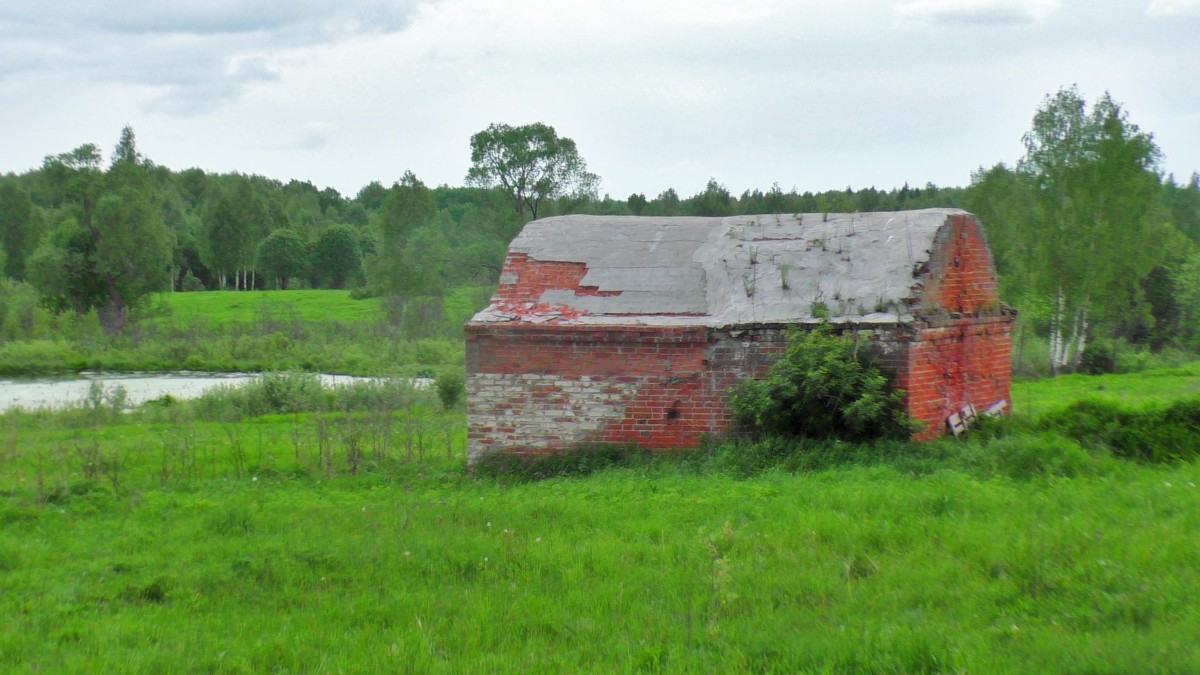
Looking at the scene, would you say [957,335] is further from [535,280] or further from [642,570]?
[642,570]

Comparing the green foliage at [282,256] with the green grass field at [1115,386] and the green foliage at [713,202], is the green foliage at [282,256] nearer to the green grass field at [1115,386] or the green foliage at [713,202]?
the green foliage at [713,202]

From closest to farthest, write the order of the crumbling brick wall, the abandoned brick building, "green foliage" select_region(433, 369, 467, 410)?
1. the abandoned brick building
2. the crumbling brick wall
3. "green foliage" select_region(433, 369, 467, 410)

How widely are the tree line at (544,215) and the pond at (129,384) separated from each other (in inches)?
300

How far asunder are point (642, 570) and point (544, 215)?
1551 inches

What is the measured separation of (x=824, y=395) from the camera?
1027 centimetres

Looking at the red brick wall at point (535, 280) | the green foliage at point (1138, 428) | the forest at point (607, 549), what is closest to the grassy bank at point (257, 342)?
the forest at point (607, 549)

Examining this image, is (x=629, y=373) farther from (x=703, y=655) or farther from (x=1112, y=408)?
(x=703, y=655)

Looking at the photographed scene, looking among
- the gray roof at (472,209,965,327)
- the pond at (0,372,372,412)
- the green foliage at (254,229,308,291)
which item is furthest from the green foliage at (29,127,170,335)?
the gray roof at (472,209,965,327)

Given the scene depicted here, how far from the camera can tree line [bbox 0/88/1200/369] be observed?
2947cm

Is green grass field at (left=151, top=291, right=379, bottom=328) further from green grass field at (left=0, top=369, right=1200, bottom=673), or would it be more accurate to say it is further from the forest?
green grass field at (left=0, top=369, right=1200, bottom=673)

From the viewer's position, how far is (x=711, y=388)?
1123 centimetres

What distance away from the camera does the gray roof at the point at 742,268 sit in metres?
11.2

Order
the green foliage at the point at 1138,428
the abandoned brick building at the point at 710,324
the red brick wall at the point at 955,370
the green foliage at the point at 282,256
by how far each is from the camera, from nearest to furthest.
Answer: the green foliage at the point at 1138,428 < the red brick wall at the point at 955,370 < the abandoned brick building at the point at 710,324 < the green foliage at the point at 282,256

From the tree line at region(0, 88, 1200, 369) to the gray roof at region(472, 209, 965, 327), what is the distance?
1039 centimetres
